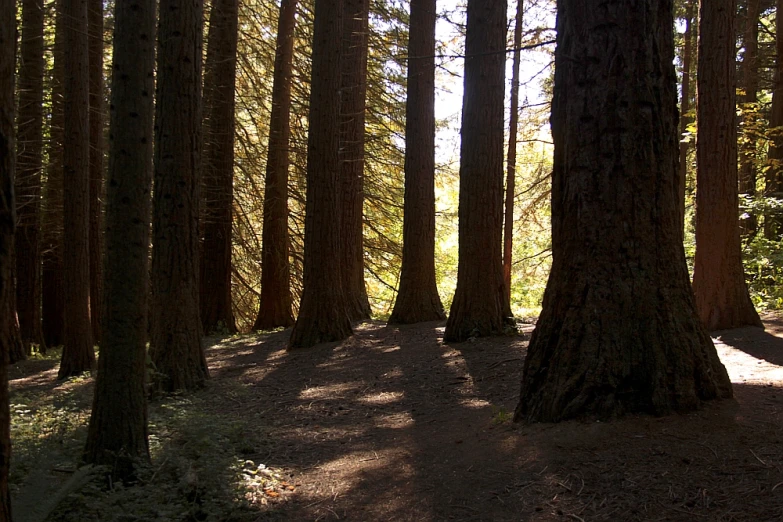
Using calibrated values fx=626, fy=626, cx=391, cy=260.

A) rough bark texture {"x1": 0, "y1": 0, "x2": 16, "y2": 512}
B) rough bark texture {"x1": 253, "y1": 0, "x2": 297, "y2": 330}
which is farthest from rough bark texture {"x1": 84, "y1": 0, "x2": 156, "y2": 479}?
rough bark texture {"x1": 253, "y1": 0, "x2": 297, "y2": 330}

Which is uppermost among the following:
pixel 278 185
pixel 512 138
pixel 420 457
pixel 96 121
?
pixel 512 138

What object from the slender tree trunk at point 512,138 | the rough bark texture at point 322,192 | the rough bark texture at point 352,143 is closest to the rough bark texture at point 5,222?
the rough bark texture at point 322,192

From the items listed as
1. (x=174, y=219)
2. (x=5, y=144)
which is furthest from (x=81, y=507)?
(x=174, y=219)

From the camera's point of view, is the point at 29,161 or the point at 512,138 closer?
the point at 29,161

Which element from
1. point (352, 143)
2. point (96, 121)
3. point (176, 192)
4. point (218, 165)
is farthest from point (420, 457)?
point (96, 121)

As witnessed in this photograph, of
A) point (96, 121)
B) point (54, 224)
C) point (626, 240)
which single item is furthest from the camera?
point (54, 224)

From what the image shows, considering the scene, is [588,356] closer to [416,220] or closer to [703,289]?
[703,289]

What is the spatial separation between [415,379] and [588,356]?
13.6ft

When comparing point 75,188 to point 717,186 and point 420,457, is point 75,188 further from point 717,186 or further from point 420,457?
point 717,186

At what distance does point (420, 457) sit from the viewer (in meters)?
5.59

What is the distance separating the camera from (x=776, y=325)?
10.3m

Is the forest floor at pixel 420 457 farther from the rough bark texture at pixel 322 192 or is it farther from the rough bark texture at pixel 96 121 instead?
the rough bark texture at pixel 96 121

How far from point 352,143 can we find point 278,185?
2369 mm

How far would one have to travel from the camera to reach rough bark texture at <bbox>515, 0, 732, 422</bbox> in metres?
4.95
